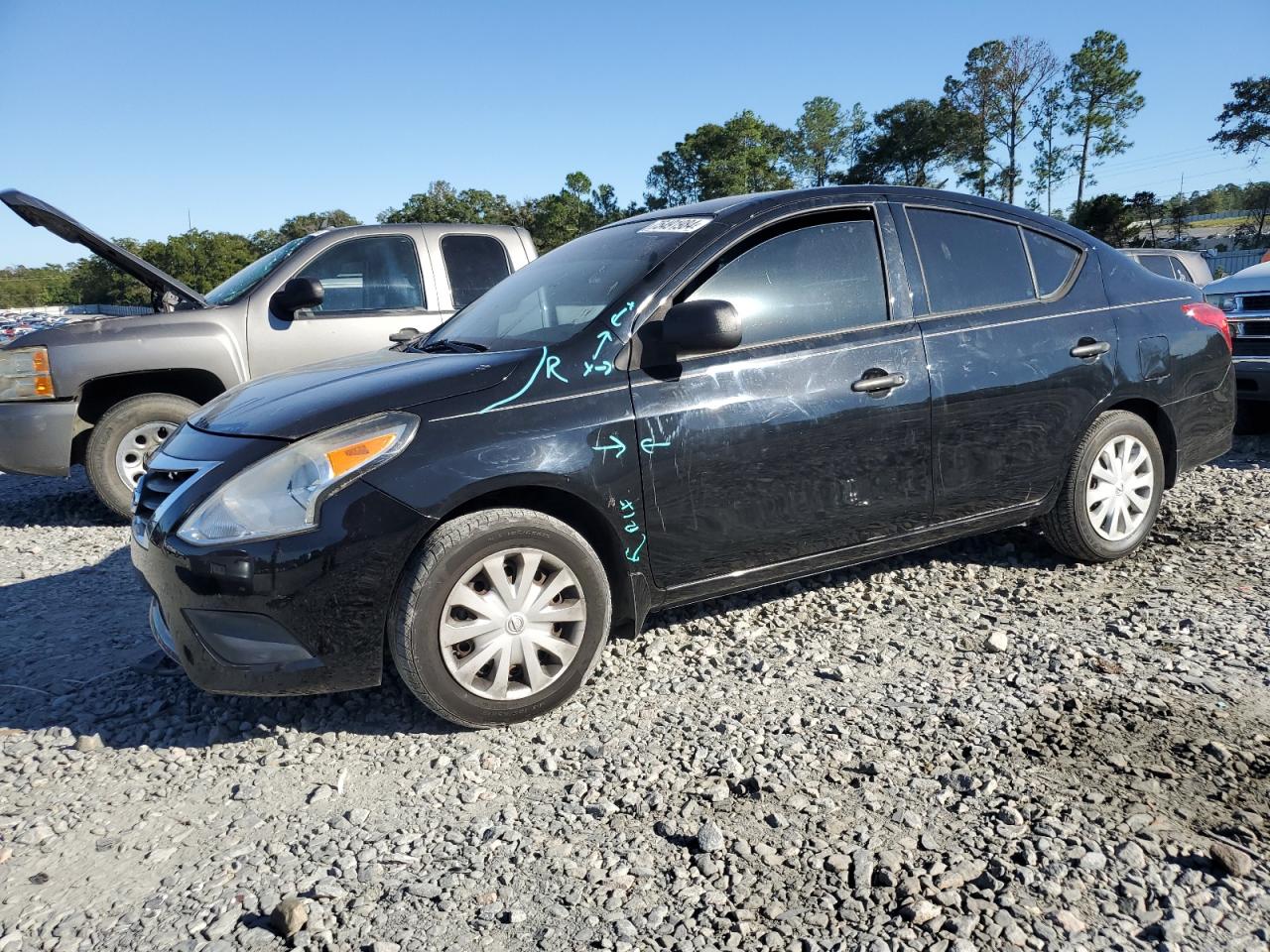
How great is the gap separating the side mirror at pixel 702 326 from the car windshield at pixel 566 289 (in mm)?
310

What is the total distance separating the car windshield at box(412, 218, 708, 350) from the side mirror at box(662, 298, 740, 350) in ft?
1.02

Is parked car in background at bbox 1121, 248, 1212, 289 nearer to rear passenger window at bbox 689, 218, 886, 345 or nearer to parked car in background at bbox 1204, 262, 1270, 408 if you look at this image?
parked car in background at bbox 1204, 262, 1270, 408

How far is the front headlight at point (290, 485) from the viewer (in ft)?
9.50

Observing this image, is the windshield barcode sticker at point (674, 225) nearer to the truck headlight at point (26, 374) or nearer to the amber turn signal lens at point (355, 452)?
the amber turn signal lens at point (355, 452)

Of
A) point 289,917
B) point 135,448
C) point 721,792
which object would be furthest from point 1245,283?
point 135,448

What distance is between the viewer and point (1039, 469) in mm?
4188

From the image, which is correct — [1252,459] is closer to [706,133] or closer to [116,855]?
[116,855]

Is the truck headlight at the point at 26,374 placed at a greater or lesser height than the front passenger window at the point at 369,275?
lesser

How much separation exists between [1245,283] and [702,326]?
674cm

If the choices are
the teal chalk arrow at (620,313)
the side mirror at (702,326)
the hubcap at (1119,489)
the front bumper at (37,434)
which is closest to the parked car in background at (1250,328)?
the hubcap at (1119,489)

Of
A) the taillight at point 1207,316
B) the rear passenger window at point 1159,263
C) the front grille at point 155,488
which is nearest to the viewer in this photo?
the front grille at point 155,488

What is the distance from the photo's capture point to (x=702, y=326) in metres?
3.21

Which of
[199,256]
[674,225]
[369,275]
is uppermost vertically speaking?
[199,256]

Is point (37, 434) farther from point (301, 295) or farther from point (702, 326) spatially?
point (702, 326)
